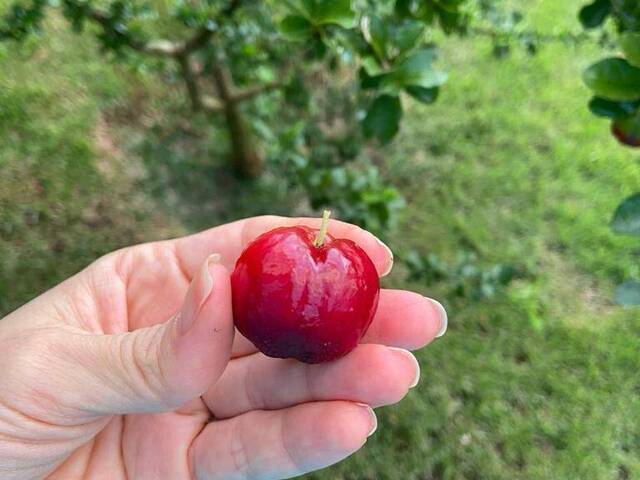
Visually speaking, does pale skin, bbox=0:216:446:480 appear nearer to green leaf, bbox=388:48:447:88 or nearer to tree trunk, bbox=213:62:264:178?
green leaf, bbox=388:48:447:88

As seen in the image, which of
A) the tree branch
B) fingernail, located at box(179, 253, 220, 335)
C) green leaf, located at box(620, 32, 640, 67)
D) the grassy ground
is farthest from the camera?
the tree branch

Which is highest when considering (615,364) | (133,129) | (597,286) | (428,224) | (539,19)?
(539,19)

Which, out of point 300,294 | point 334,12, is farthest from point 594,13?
point 300,294

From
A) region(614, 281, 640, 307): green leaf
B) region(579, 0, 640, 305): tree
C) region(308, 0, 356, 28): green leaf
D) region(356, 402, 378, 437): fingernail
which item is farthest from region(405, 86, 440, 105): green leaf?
region(356, 402, 378, 437): fingernail

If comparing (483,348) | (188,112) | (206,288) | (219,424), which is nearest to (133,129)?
(188,112)

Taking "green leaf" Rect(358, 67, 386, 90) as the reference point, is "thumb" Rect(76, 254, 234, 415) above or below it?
below

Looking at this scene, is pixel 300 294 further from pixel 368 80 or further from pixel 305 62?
pixel 305 62

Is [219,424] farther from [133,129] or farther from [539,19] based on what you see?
[539,19]
